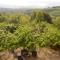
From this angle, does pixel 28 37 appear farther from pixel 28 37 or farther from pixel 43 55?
pixel 43 55

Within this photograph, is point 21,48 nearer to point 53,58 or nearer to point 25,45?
point 25,45

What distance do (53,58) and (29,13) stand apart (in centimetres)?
286

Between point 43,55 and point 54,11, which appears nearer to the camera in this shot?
point 43,55

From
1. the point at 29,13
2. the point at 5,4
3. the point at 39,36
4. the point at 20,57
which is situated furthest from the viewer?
the point at 29,13

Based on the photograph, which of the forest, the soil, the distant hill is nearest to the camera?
the soil

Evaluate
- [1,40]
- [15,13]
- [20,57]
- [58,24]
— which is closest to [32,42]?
[20,57]

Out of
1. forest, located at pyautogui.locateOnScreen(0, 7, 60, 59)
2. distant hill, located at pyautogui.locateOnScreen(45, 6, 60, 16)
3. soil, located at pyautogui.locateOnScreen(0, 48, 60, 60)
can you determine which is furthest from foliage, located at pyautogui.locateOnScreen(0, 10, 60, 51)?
distant hill, located at pyautogui.locateOnScreen(45, 6, 60, 16)

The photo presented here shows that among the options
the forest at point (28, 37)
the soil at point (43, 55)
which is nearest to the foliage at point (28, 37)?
the forest at point (28, 37)

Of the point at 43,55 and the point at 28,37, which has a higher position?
the point at 28,37

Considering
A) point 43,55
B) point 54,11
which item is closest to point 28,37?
point 43,55

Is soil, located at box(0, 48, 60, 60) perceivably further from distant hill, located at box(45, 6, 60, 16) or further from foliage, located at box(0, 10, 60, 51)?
distant hill, located at box(45, 6, 60, 16)

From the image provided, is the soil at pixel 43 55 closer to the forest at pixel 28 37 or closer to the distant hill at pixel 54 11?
the forest at pixel 28 37

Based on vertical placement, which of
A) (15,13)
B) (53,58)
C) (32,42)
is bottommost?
(53,58)

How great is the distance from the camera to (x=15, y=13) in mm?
6887
